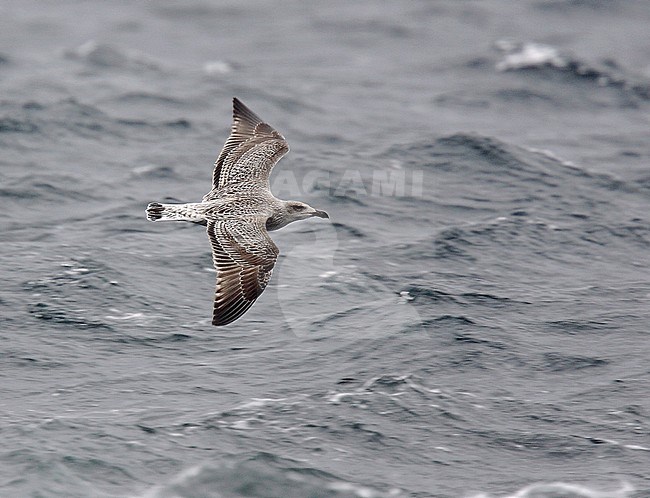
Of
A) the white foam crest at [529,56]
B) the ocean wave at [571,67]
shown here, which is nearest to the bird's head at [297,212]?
the ocean wave at [571,67]

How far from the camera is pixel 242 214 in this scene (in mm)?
14898

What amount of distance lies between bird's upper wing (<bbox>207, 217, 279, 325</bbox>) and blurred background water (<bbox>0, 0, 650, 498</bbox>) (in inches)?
49.9

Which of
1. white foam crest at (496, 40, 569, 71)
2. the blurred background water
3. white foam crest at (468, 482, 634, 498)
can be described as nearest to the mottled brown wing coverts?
the blurred background water

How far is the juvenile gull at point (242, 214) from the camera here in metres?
13.5

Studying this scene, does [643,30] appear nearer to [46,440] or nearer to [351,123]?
[351,123]

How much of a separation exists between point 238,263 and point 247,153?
3269mm

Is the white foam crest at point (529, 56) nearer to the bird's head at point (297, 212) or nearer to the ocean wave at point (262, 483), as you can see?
the bird's head at point (297, 212)

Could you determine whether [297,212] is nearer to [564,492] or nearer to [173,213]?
[173,213]

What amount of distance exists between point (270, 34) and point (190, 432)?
25058mm

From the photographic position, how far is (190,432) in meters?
12.9

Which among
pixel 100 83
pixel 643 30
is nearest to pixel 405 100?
pixel 100 83

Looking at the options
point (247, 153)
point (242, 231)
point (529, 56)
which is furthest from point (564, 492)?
point (529, 56)

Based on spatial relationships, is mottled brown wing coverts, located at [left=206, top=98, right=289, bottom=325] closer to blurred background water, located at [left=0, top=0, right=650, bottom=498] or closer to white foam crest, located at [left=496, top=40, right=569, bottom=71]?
blurred background water, located at [left=0, top=0, right=650, bottom=498]

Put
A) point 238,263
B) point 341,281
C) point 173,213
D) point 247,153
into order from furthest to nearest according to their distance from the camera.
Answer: point 341,281 < point 247,153 < point 173,213 < point 238,263
